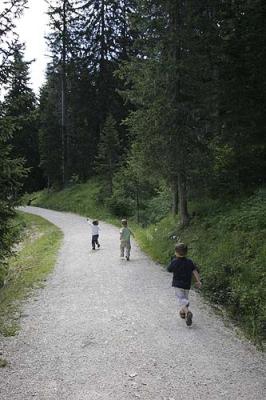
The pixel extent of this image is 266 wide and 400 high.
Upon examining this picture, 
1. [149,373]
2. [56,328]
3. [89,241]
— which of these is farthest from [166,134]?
[149,373]

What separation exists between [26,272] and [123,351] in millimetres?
8735

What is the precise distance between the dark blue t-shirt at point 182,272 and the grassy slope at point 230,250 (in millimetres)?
1413

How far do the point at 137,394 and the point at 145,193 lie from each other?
881 inches

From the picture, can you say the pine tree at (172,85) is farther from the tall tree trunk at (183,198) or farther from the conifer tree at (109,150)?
the conifer tree at (109,150)

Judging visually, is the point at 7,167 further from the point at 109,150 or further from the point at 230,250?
the point at 109,150

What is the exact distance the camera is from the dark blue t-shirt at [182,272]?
895cm

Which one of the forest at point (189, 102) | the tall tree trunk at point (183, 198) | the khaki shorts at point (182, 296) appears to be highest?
the forest at point (189, 102)

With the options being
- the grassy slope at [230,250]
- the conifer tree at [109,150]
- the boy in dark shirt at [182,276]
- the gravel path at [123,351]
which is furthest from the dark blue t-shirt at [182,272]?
the conifer tree at [109,150]

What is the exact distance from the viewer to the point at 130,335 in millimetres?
7996

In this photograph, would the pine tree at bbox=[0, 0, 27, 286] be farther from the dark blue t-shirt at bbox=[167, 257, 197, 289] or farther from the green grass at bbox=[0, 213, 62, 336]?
the dark blue t-shirt at bbox=[167, 257, 197, 289]

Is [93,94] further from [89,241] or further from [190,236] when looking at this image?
[190,236]

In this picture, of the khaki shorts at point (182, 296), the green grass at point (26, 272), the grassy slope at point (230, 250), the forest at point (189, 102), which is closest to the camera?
the khaki shorts at point (182, 296)

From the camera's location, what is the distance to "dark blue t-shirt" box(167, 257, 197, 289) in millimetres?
8945

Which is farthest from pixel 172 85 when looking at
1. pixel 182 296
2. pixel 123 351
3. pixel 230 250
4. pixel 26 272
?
pixel 123 351
